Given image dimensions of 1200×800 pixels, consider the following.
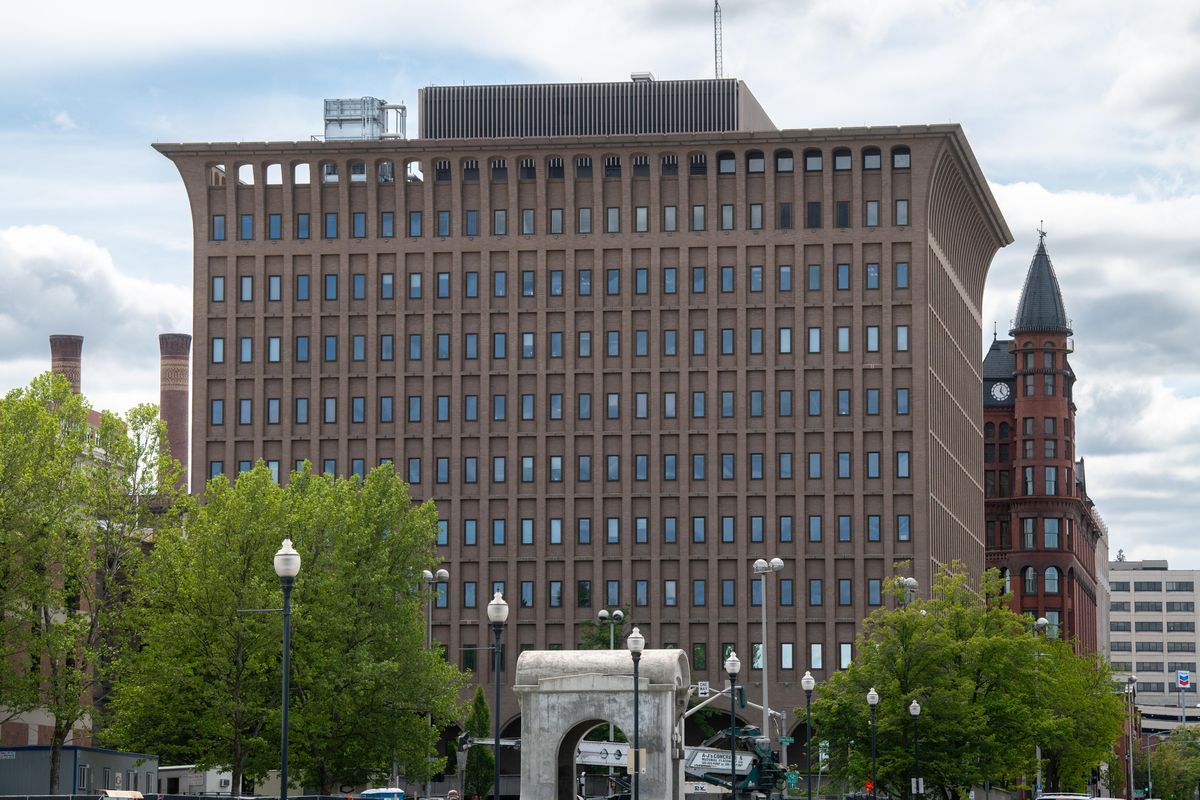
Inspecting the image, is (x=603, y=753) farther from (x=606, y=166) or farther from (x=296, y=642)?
(x=606, y=166)

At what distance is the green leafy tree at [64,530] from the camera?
69.6 m

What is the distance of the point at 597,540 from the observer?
13550 cm

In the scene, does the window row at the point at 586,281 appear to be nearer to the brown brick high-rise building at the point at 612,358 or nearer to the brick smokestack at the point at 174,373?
the brown brick high-rise building at the point at 612,358

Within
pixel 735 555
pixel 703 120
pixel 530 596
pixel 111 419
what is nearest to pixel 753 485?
pixel 735 555

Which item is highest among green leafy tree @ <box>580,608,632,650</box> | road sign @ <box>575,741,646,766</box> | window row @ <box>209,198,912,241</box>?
window row @ <box>209,198,912,241</box>

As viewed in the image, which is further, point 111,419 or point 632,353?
point 632,353

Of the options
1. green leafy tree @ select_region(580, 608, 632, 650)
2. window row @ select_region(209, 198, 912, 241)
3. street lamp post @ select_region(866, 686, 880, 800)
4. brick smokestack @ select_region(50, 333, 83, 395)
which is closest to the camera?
street lamp post @ select_region(866, 686, 880, 800)

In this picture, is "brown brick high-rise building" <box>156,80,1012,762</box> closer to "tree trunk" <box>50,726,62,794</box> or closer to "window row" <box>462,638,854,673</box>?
"window row" <box>462,638,854,673</box>

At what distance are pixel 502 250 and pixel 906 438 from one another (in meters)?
28.7

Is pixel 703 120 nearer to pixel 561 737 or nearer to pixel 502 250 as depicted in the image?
pixel 502 250

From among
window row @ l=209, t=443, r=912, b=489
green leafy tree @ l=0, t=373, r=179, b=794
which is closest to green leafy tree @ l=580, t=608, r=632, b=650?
window row @ l=209, t=443, r=912, b=489

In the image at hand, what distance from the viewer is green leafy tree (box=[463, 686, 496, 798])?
11550 centimetres

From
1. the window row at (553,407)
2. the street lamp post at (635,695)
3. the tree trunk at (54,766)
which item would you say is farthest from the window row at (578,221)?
the street lamp post at (635,695)

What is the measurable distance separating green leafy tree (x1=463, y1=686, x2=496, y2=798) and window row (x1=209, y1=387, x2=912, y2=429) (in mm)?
23275
